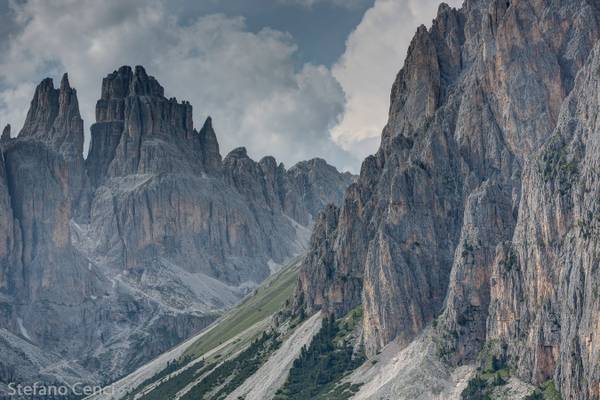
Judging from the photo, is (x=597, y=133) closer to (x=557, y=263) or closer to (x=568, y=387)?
(x=557, y=263)

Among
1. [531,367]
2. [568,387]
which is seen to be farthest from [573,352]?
[531,367]

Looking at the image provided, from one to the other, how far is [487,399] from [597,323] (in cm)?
3410

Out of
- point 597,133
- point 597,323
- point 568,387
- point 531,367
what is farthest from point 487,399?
point 597,133

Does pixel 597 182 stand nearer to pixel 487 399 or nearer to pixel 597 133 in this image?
pixel 597 133

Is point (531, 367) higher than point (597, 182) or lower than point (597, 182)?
lower

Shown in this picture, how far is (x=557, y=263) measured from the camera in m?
198

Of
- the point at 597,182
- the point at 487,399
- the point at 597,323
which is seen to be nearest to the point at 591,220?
the point at 597,182

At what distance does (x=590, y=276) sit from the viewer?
588 feet

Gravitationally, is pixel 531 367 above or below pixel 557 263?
below

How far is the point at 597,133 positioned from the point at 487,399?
174 feet

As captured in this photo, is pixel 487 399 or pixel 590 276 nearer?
pixel 590 276

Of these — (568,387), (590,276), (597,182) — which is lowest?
(568,387)

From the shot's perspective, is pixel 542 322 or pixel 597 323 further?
pixel 542 322

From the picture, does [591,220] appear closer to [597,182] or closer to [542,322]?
[597,182]
